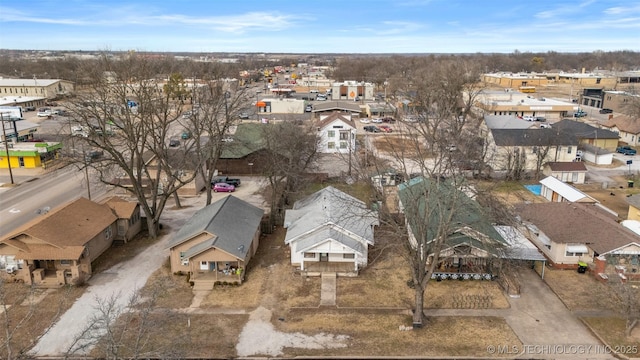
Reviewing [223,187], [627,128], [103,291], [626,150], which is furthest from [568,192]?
[103,291]

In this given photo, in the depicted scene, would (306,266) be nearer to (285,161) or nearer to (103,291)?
(103,291)

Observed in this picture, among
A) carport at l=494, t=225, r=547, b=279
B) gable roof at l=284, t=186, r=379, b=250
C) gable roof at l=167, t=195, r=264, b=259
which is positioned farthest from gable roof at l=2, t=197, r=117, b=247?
carport at l=494, t=225, r=547, b=279

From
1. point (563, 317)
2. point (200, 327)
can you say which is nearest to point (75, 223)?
point (200, 327)

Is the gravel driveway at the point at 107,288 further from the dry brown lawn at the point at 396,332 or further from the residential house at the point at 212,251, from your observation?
the dry brown lawn at the point at 396,332

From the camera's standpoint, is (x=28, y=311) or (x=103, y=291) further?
(x=103, y=291)

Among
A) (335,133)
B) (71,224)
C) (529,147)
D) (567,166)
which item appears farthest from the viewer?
(335,133)

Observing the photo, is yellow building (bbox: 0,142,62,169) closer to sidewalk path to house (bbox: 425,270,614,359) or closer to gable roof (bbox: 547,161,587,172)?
sidewalk path to house (bbox: 425,270,614,359)
